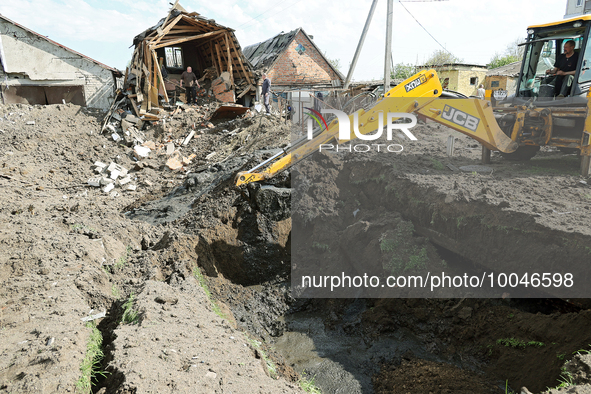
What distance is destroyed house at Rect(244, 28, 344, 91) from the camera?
79.2 ft

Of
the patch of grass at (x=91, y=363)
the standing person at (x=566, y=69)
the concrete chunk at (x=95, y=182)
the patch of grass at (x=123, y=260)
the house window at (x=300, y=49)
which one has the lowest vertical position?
the patch of grass at (x=123, y=260)

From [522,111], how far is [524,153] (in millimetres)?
1200

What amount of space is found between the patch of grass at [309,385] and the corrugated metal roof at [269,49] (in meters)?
21.4

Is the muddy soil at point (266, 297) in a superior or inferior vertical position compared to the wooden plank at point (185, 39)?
inferior

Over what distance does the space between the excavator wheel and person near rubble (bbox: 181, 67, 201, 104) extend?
11.4 m

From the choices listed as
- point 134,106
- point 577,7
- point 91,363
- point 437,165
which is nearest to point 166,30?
point 134,106

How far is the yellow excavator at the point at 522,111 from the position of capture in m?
5.76

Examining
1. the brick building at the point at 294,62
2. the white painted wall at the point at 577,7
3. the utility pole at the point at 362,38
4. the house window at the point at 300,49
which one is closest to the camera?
the utility pole at the point at 362,38

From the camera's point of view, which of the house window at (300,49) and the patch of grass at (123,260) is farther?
the house window at (300,49)

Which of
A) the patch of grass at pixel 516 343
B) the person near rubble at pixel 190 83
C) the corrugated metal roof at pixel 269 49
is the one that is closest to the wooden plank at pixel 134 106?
the person near rubble at pixel 190 83

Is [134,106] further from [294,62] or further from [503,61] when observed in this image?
[503,61]

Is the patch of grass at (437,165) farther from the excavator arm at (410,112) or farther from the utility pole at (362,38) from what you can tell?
the utility pole at (362,38)

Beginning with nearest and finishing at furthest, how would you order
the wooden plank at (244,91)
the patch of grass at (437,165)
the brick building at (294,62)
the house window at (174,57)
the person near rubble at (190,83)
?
the patch of grass at (437,165), the person near rubble at (190,83), the wooden plank at (244,91), the house window at (174,57), the brick building at (294,62)

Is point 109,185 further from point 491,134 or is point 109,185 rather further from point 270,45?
point 270,45
